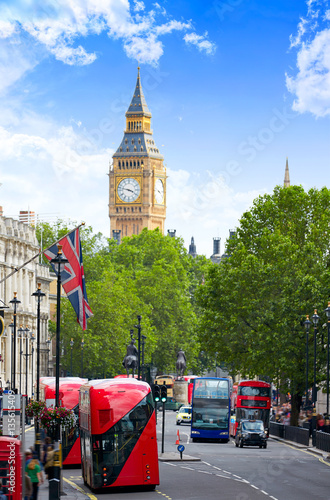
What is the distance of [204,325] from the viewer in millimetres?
76875

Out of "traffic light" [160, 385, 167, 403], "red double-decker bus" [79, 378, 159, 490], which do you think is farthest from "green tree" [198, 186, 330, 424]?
"red double-decker bus" [79, 378, 159, 490]

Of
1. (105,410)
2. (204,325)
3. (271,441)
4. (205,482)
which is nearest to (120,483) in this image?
(105,410)

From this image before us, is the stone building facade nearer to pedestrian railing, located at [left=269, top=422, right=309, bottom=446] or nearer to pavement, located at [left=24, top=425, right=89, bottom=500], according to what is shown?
pedestrian railing, located at [left=269, top=422, right=309, bottom=446]

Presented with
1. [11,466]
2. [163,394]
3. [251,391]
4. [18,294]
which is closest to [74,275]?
[163,394]

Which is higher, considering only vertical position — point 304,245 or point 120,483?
point 304,245

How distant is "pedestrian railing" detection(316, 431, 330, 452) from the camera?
52.0 metres

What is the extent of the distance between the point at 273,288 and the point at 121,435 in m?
40.8

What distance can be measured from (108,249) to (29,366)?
38944 mm

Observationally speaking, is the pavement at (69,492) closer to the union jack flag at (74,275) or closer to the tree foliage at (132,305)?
the union jack flag at (74,275)

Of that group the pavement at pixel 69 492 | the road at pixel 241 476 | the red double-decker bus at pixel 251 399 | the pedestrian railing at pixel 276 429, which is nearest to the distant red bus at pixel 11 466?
the pavement at pixel 69 492

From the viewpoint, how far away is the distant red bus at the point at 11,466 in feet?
80.1

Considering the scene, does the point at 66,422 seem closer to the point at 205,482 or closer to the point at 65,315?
the point at 205,482

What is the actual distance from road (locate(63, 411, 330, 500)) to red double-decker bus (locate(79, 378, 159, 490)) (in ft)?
1.85

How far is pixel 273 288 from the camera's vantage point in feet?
238
